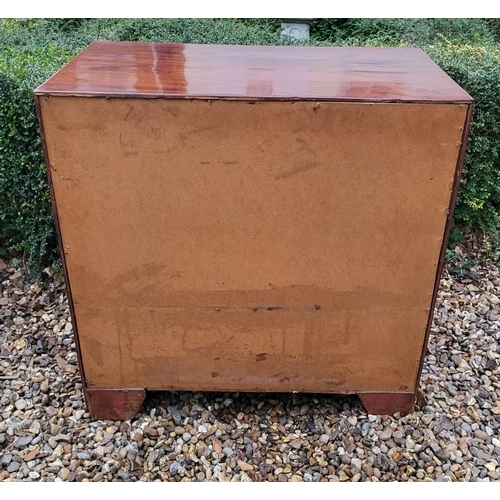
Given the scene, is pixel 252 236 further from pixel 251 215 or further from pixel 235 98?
pixel 235 98

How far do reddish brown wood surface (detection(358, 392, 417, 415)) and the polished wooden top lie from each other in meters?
1.18

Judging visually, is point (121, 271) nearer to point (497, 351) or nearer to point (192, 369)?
point (192, 369)

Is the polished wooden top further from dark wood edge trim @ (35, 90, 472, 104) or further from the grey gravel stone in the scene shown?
the grey gravel stone

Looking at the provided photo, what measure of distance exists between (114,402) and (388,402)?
111cm

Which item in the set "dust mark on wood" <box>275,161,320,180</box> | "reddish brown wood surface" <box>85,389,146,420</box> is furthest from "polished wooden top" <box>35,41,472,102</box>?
"reddish brown wood surface" <box>85,389,146,420</box>

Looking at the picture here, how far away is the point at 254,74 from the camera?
1.90 meters

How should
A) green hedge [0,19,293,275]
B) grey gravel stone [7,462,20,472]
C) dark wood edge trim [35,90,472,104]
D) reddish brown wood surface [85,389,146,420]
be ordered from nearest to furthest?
dark wood edge trim [35,90,472,104]
grey gravel stone [7,462,20,472]
reddish brown wood surface [85,389,146,420]
green hedge [0,19,293,275]

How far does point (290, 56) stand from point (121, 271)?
1.13 m

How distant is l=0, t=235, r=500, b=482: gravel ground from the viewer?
203cm

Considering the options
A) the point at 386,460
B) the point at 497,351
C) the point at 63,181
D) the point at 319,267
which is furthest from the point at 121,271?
the point at 497,351

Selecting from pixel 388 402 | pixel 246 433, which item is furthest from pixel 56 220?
pixel 388 402

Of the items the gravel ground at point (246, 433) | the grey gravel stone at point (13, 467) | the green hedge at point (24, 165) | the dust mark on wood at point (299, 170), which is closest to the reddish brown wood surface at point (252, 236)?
the dust mark on wood at point (299, 170)

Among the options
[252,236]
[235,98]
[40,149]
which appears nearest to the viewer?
[235,98]

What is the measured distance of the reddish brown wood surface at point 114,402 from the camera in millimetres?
2154
